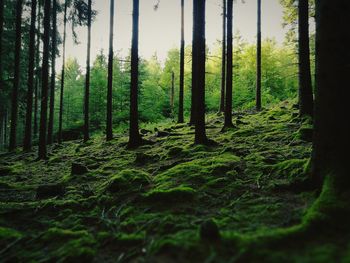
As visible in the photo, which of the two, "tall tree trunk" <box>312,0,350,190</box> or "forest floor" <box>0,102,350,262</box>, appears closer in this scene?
"forest floor" <box>0,102,350,262</box>

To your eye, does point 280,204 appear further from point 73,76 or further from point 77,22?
point 73,76

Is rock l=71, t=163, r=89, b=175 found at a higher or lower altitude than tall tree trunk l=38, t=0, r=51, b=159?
lower

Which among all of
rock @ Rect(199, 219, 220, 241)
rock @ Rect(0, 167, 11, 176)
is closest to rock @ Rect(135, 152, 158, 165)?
rock @ Rect(0, 167, 11, 176)

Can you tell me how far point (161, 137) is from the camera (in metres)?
13.0

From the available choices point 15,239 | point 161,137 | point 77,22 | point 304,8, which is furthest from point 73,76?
point 15,239

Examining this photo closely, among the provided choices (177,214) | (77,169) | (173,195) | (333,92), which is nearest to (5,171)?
(77,169)

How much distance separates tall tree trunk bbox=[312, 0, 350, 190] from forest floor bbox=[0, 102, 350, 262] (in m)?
0.56

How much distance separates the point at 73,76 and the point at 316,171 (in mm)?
51735

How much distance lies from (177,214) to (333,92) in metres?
2.80

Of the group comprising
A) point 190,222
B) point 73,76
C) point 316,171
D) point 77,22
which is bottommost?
point 190,222

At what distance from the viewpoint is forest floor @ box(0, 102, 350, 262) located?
2932mm

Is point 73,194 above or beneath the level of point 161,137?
beneath

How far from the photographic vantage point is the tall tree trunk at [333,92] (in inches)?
149

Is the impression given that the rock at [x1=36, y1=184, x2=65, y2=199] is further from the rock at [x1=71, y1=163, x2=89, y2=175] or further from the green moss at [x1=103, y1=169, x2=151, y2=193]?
the rock at [x1=71, y1=163, x2=89, y2=175]
